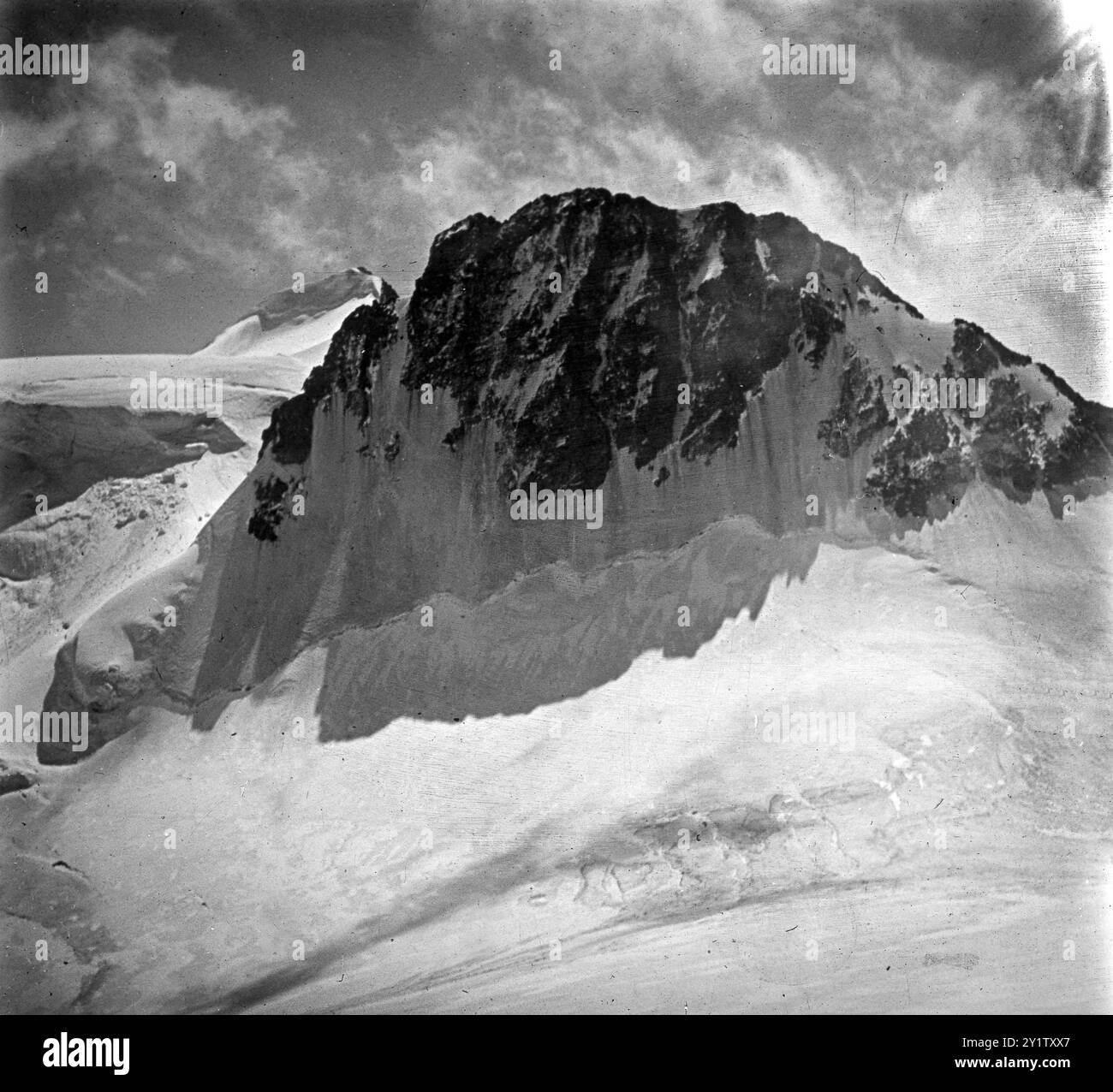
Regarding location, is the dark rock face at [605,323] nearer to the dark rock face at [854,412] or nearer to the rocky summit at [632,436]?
the rocky summit at [632,436]

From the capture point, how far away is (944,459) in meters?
10.5

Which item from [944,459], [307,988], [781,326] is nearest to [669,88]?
[781,326]

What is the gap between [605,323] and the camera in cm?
1057

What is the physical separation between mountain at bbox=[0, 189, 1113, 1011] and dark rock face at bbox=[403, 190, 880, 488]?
25mm

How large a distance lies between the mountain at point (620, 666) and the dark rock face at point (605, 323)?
25mm

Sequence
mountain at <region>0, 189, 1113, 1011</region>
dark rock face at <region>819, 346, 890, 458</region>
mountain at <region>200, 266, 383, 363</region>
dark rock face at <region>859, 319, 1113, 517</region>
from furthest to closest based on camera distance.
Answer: mountain at <region>200, 266, 383, 363</region>
dark rock face at <region>819, 346, 890, 458</region>
dark rock face at <region>859, 319, 1113, 517</region>
mountain at <region>0, 189, 1113, 1011</region>

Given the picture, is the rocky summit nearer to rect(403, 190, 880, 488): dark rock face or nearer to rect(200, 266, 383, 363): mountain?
rect(403, 190, 880, 488): dark rock face

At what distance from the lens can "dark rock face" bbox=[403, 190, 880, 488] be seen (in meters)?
10.5

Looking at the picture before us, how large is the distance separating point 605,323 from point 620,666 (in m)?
2.38

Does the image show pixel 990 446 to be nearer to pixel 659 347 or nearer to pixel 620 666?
pixel 659 347

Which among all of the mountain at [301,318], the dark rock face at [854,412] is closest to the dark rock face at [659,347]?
the dark rock face at [854,412]

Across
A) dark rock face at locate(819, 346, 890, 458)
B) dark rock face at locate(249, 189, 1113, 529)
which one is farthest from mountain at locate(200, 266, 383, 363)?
dark rock face at locate(819, 346, 890, 458)

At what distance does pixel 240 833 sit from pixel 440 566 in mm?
2251

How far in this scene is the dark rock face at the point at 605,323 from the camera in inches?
414
